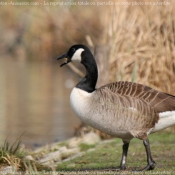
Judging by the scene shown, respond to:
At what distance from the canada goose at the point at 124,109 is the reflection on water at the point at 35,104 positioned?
558cm

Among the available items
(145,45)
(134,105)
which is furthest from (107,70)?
(134,105)

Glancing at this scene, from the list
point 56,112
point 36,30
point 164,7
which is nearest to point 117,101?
point 164,7

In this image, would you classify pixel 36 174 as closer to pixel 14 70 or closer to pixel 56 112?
pixel 56 112

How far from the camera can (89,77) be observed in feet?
28.1

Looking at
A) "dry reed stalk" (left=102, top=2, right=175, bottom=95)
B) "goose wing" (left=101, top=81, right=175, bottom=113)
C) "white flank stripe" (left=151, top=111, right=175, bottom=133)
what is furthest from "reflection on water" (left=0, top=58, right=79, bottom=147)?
"white flank stripe" (left=151, top=111, right=175, bottom=133)

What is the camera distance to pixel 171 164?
9180 millimetres

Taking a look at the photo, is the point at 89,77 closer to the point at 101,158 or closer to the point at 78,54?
the point at 78,54

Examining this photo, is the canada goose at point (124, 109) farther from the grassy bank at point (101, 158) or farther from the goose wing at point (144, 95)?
the grassy bank at point (101, 158)

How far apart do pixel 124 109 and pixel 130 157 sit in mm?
2548

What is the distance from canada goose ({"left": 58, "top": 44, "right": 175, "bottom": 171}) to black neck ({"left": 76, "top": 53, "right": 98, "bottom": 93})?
0.01 metres

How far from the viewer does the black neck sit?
8.41 meters

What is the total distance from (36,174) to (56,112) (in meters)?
11.9

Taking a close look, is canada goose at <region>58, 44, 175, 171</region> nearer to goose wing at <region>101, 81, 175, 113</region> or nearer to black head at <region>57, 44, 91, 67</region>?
goose wing at <region>101, 81, 175, 113</region>

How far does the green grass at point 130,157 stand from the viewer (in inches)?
362
